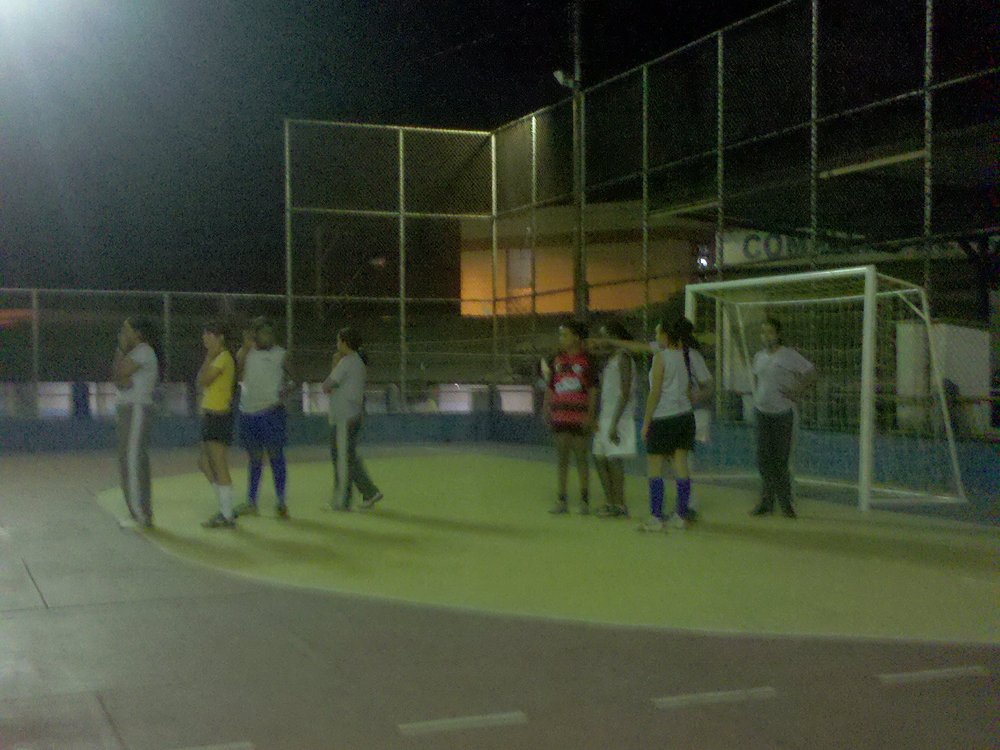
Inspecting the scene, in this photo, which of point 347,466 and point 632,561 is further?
point 347,466

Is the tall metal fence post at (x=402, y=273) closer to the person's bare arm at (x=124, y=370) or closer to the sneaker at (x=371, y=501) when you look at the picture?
the sneaker at (x=371, y=501)

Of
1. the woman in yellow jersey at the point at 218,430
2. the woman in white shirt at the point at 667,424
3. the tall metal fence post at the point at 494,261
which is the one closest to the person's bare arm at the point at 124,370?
the woman in yellow jersey at the point at 218,430

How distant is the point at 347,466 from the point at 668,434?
3057 millimetres

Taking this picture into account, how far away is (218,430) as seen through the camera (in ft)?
29.5

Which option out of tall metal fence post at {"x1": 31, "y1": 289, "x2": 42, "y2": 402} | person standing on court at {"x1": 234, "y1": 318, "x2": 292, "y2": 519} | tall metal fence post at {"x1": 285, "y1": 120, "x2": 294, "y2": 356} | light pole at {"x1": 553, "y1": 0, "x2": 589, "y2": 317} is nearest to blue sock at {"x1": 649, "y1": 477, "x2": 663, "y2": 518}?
person standing on court at {"x1": 234, "y1": 318, "x2": 292, "y2": 519}

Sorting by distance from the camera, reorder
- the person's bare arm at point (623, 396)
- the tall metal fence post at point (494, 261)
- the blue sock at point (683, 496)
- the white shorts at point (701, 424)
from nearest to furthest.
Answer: the blue sock at point (683, 496), the person's bare arm at point (623, 396), the white shorts at point (701, 424), the tall metal fence post at point (494, 261)

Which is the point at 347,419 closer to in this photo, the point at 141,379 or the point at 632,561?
the point at 141,379

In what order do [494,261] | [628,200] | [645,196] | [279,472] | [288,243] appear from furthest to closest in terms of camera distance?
[494,261], [288,243], [628,200], [645,196], [279,472]

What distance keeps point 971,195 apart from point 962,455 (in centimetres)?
685

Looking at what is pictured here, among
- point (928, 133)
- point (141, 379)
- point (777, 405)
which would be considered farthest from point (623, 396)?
point (928, 133)

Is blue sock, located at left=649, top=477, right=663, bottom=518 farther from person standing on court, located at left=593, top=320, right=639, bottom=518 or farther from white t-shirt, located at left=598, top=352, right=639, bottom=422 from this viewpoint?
white t-shirt, located at left=598, top=352, right=639, bottom=422

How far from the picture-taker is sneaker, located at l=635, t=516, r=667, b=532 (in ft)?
28.9

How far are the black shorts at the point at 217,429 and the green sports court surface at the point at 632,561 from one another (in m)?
0.76

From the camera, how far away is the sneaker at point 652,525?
8.80 metres
